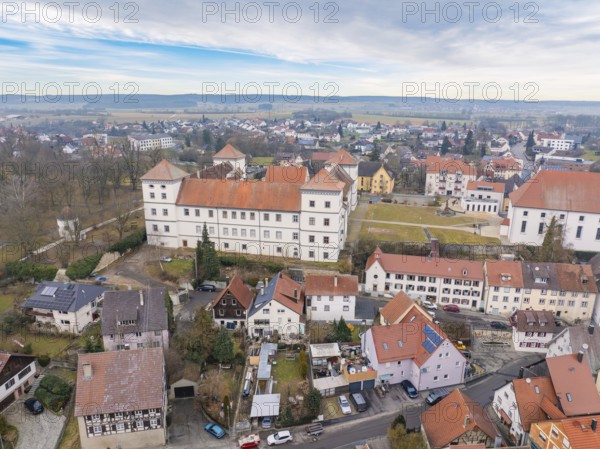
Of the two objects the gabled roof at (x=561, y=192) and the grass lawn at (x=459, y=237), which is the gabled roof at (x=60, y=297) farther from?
the gabled roof at (x=561, y=192)

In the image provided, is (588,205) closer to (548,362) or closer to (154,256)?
(548,362)

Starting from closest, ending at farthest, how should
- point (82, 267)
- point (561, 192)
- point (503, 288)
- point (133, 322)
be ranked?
point (133, 322), point (503, 288), point (82, 267), point (561, 192)

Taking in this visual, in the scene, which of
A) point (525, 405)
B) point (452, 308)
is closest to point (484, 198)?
point (452, 308)

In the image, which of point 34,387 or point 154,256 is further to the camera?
point 154,256

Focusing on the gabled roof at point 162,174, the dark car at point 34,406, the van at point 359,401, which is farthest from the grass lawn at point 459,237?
the dark car at point 34,406

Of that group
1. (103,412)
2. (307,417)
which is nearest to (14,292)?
(103,412)

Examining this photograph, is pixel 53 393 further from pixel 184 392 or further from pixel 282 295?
pixel 282 295
